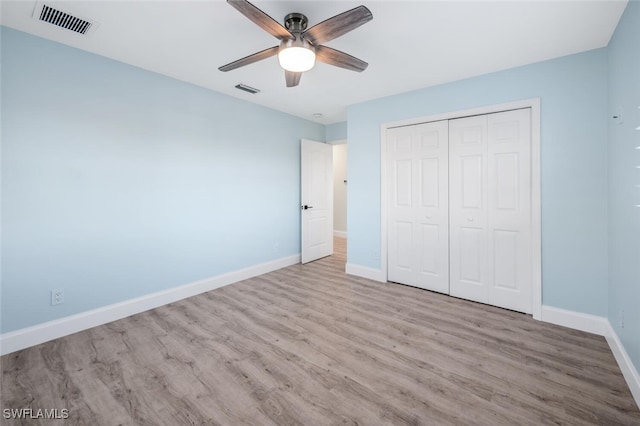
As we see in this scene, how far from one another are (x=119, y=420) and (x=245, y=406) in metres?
0.71

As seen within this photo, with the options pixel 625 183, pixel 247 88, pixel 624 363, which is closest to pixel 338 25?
pixel 247 88

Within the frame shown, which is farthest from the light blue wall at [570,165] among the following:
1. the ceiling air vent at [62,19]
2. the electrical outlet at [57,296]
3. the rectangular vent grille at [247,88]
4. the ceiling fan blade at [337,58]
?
the electrical outlet at [57,296]

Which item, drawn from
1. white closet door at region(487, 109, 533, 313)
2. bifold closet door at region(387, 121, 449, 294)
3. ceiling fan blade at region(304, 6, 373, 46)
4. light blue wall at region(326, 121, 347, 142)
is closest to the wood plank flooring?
white closet door at region(487, 109, 533, 313)

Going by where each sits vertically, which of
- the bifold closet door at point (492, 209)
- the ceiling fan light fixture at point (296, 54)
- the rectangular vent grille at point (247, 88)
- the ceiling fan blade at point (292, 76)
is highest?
the rectangular vent grille at point (247, 88)

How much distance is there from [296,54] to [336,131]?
343 centimetres

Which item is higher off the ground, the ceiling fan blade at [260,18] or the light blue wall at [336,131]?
the light blue wall at [336,131]

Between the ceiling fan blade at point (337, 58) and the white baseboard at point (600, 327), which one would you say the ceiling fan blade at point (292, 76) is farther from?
the white baseboard at point (600, 327)

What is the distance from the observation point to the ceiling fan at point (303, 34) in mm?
1616

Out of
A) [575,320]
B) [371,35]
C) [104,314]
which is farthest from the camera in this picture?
[104,314]

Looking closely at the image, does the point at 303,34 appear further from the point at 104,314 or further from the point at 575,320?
the point at 575,320

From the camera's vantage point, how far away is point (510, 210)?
2904 millimetres

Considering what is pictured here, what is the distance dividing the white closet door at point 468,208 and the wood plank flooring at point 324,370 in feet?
1.15

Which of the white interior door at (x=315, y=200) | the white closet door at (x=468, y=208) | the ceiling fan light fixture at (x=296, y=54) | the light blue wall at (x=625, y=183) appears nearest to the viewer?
the light blue wall at (x=625, y=183)

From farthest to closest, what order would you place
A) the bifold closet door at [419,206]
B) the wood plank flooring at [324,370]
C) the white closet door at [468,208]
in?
the bifold closet door at [419,206]
the white closet door at [468,208]
the wood plank flooring at [324,370]
